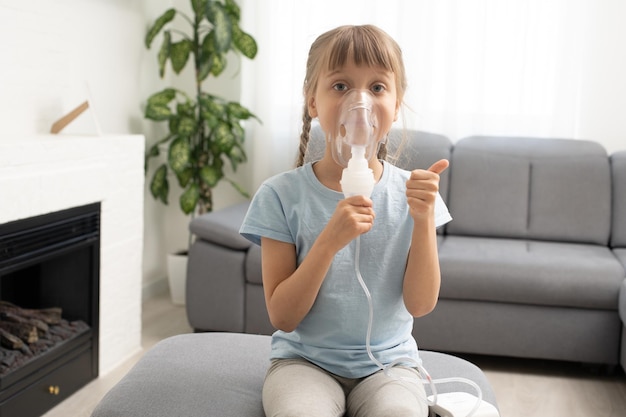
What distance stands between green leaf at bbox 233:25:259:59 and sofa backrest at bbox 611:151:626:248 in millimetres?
1809

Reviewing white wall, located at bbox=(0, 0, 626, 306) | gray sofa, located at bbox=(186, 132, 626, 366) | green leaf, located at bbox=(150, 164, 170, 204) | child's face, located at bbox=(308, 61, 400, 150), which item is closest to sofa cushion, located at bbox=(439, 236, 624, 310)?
gray sofa, located at bbox=(186, 132, 626, 366)

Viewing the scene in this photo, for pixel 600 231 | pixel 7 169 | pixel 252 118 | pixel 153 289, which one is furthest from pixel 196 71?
pixel 600 231

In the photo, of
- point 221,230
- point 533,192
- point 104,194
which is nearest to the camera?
point 104,194

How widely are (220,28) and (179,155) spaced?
65 centimetres

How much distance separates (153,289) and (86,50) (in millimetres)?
1393

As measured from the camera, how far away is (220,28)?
3852 millimetres

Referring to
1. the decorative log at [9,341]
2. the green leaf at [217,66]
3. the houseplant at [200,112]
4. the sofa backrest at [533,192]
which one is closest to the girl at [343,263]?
the decorative log at [9,341]

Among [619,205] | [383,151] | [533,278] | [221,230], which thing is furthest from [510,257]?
[383,151]

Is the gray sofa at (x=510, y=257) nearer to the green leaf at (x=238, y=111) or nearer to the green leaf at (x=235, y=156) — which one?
the green leaf at (x=235, y=156)

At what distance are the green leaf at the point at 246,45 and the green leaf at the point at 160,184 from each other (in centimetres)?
73

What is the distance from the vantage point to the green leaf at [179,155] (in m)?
3.90

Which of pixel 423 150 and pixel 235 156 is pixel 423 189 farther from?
pixel 235 156

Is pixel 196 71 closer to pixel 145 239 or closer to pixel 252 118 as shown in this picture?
pixel 252 118

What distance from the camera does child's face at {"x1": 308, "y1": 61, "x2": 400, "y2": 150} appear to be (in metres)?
1.58
